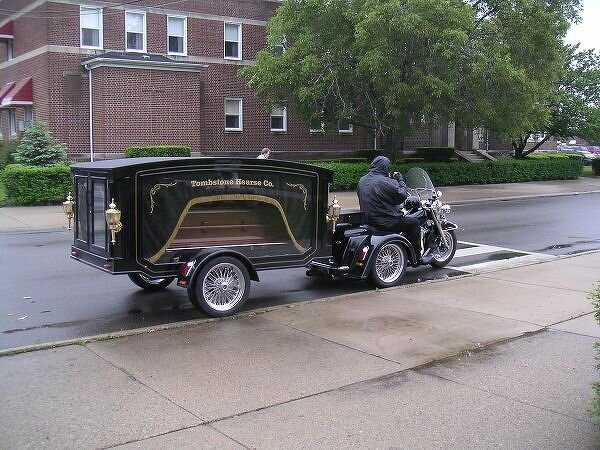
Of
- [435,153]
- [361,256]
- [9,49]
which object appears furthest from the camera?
[435,153]

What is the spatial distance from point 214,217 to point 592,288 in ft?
→ 17.3

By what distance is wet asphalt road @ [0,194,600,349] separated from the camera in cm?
723

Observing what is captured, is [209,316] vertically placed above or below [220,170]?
below

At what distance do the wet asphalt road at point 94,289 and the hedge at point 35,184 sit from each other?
4.90 m

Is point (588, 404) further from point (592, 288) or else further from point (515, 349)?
point (592, 288)

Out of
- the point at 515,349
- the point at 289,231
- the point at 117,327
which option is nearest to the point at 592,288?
the point at 515,349

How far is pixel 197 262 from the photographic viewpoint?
7.37 m

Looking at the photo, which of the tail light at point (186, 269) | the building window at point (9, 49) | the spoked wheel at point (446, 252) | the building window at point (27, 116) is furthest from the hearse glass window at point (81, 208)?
the building window at point (9, 49)

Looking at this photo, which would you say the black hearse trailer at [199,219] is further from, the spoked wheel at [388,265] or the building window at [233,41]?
the building window at [233,41]

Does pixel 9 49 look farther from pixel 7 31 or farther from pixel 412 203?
pixel 412 203

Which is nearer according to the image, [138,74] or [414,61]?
[414,61]

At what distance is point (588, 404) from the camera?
489 centimetres

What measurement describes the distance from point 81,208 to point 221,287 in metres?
1.98

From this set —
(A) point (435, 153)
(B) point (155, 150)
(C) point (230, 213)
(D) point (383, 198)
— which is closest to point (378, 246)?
(D) point (383, 198)
